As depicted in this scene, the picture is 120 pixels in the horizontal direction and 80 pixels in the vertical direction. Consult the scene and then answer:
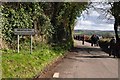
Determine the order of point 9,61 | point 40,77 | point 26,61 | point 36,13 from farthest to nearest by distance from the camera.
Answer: point 36,13
point 26,61
point 9,61
point 40,77

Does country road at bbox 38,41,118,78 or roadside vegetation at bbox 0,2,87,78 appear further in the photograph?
country road at bbox 38,41,118,78

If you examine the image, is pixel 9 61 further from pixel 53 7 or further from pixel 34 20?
pixel 53 7

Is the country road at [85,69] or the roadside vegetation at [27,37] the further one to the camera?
the country road at [85,69]

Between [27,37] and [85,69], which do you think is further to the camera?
[27,37]

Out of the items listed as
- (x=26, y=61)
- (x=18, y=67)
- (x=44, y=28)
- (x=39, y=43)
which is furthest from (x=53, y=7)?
(x=18, y=67)

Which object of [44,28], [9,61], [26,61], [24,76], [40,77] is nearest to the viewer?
[24,76]

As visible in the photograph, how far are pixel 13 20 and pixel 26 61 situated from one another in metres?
4.52

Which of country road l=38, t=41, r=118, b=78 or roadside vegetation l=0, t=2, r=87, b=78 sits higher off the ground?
roadside vegetation l=0, t=2, r=87, b=78

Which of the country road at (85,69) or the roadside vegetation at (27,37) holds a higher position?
the roadside vegetation at (27,37)

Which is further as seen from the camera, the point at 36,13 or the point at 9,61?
the point at 36,13

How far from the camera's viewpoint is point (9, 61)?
1305 cm

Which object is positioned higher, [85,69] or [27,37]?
[27,37]

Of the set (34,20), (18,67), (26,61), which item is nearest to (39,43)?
(34,20)

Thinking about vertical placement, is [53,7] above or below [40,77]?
above
